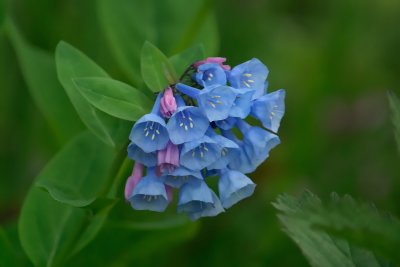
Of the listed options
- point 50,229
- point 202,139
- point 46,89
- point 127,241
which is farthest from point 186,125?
point 46,89

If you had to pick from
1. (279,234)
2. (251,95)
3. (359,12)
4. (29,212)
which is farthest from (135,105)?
(359,12)

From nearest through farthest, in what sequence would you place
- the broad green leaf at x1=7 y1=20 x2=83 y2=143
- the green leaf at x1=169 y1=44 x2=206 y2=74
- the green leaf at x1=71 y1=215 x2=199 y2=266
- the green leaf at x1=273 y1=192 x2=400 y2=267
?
the green leaf at x1=273 y1=192 x2=400 y2=267, the green leaf at x1=169 y1=44 x2=206 y2=74, the green leaf at x1=71 y1=215 x2=199 y2=266, the broad green leaf at x1=7 y1=20 x2=83 y2=143

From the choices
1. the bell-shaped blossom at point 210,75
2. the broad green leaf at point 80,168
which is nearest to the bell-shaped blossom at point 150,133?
the bell-shaped blossom at point 210,75

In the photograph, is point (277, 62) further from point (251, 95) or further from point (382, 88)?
point (251, 95)

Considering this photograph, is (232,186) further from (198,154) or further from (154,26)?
(154,26)

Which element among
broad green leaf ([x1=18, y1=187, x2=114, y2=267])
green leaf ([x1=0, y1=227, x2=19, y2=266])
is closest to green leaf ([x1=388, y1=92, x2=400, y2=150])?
broad green leaf ([x1=18, y1=187, x2=114, y2=267])

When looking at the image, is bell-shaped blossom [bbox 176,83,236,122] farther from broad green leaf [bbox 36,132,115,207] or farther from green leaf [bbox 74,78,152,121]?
broad green leaf [bbox 36,132,115,207]
